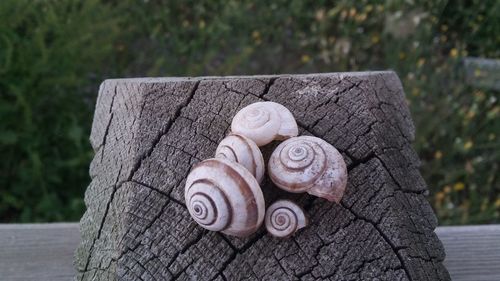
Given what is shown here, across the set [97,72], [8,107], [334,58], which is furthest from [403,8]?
[8,107]

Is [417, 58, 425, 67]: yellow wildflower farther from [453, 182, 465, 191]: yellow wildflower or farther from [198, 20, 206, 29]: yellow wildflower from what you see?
[198, 20, 206, 29]: yellow wildflower

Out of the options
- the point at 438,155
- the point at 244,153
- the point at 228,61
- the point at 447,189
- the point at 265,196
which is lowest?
the point at 447,189

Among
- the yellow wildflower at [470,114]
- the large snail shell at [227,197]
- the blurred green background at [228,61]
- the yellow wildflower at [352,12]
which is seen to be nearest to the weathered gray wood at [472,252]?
the large snail shell at [227,197]

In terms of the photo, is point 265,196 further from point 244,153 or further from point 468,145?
point 468,145

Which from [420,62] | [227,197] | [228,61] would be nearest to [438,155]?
[420,62]

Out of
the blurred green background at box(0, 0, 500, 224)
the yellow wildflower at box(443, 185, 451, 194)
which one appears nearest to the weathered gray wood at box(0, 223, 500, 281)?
the blurred green background at box(0, 0, 500, 224)

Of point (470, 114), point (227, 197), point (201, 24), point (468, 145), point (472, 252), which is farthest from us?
point (201, 24)

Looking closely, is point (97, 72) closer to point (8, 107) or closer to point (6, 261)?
point (8, 107)
